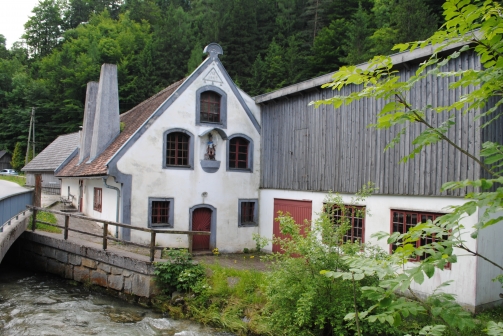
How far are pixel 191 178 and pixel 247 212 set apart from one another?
2884mm

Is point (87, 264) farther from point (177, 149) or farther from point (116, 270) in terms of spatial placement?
point (177, 149)

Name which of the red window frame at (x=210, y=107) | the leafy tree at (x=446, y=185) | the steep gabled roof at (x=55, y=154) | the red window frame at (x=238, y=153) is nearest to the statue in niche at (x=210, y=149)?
the red window frame at (x=210, y=107)

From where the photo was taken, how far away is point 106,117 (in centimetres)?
1680

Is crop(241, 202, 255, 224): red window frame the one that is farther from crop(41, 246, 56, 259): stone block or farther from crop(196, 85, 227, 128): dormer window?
crop(41, 246, 56, 259): stone block

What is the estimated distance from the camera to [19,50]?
6712cm

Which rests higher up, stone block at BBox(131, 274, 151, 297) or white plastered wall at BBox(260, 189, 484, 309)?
white plastered wall at BBox(260, 189, 484, 309)

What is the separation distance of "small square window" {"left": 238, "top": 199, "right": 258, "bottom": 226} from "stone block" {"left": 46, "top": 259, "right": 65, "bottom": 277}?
6.62m

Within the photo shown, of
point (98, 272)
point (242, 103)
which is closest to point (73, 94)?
point (242, 103)

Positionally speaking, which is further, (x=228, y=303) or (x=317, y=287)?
(x=228, y=303)

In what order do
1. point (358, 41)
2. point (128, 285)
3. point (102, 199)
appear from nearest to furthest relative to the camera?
point (128, 285) → point (102, 199) → point (358, 41)

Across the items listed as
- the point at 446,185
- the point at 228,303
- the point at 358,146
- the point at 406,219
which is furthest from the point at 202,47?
the point at 446,185

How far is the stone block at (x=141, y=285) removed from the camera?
1108cm

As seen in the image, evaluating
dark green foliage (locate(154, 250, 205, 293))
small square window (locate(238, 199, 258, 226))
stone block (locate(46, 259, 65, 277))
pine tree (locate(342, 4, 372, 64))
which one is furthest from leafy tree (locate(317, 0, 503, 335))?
pine tree (locate(342, 4, 372, 64))

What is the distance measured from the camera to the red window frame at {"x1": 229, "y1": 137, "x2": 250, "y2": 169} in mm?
16625
